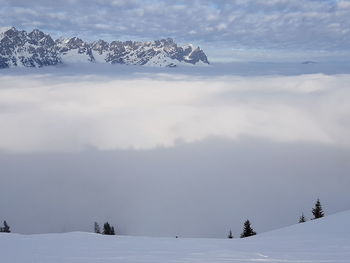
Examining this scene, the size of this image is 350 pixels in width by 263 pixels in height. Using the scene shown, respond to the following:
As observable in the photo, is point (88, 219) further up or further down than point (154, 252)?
further down

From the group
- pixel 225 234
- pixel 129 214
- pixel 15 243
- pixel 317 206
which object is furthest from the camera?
pixel 129 214

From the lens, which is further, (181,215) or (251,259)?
(181,215)

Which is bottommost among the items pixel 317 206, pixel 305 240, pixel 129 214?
pixel 129 214

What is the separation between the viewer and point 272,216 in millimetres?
188250

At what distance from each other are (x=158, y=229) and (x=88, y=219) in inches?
1531

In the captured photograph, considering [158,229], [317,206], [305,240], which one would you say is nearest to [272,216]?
[158,229]

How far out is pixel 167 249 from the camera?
46.5ft

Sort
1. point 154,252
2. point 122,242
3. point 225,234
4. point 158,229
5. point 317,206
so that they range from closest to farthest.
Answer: point 154,252, point 122,242, point 317,206, point 225,234, point 158,229

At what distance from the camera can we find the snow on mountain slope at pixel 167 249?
1228cm

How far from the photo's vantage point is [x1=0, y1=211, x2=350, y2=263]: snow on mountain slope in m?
12.3

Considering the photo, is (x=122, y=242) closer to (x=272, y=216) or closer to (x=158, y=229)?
(x=158, y=229)

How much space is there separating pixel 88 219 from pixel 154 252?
179 metres

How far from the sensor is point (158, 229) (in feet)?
538

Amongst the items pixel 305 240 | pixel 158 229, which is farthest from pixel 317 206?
pixel 158 229
